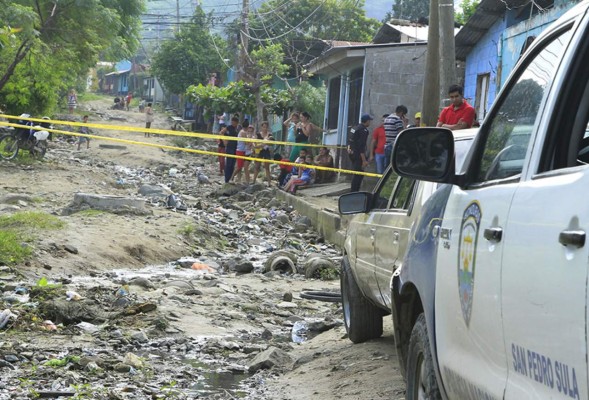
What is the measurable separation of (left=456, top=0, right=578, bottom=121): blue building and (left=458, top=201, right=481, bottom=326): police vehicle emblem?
12.5 metres

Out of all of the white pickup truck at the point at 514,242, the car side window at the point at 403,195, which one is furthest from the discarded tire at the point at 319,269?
the white pickup truck at the point at 514,242

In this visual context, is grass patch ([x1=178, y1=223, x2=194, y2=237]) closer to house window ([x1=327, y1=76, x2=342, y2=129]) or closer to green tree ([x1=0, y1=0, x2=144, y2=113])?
green tree ([x1=0, y1=0, x2=144, y2=113])

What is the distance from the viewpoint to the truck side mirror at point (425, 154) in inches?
131

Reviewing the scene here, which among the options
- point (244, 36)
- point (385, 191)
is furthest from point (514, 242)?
point (244, 36)

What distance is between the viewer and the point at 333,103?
29.5 m

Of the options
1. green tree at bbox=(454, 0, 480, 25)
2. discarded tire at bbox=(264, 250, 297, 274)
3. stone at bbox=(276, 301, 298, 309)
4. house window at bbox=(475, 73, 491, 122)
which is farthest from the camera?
green tree at bbox=(454, 0, 480, 25)

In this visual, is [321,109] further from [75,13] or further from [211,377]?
[211,377]

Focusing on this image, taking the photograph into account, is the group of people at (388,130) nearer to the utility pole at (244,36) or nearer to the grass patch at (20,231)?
the grass patch at (20,231)

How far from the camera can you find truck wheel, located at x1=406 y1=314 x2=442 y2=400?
361 centimetres

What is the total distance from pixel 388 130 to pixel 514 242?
15.4m

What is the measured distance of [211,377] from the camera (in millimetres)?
7078

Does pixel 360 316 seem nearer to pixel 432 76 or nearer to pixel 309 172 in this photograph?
pixel 432 76

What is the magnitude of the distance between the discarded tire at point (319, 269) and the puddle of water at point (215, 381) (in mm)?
5454

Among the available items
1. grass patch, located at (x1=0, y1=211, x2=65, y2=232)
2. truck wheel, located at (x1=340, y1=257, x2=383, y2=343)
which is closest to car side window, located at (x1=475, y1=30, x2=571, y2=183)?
truck wheel, located at (x1=340, y1=257, x2=383, y2=343)
